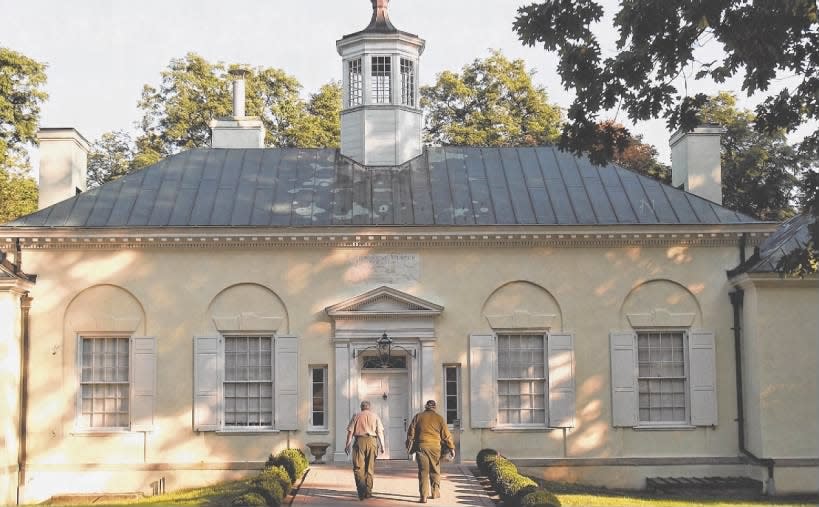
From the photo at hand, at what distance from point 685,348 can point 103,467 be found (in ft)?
41.1

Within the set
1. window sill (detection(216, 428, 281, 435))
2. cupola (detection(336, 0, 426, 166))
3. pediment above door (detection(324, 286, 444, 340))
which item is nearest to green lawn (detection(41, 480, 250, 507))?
window sill (detection(216, 428, 281, 435))

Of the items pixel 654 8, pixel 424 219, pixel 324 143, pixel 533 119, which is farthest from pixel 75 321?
pixel 533 119

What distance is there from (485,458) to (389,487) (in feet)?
8.66

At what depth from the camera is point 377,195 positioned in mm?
25391

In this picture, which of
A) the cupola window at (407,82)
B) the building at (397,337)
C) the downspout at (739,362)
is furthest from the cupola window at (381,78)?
the downspout at (739,362)

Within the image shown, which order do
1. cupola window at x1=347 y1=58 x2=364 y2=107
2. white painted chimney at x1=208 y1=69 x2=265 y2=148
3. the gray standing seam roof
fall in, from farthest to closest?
white painted chimney at x1=208 y1=69 x2=265 y2=148 < cupola window at x1=347 y1=58 x2=364 y2=107 < the gray standing seam roof

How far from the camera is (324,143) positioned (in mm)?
42406

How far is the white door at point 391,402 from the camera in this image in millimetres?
24062

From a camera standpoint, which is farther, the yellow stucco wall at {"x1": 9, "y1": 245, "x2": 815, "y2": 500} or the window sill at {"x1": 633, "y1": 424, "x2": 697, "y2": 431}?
the window sill at {"x1": 633, "y1": 424, "x2": 697, "y2": 431}

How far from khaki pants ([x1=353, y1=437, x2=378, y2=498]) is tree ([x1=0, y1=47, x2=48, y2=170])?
23.9 meters

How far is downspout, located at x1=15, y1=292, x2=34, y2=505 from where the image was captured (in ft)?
76.4

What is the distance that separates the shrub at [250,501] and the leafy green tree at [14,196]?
78.8 feet

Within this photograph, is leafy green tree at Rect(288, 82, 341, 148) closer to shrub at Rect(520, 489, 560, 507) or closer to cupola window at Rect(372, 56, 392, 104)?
cupola window at Rect(372, 56, 392, 104)

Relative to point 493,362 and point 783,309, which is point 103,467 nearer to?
point 493,362
